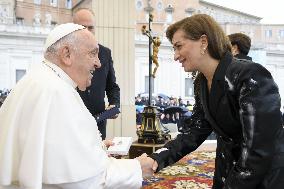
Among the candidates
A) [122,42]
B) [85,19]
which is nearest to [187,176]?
[85,19]

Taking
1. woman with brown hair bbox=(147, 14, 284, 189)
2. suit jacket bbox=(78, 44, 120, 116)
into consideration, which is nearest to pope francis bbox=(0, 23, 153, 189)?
woman with brown hair bbox=(147, 14, 284, 189)

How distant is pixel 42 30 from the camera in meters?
31.4

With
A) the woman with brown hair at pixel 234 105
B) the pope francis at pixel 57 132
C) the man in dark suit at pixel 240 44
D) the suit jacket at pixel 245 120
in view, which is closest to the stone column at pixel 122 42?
the man in dark suit at pixel 240 44

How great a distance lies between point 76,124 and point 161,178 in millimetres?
3064

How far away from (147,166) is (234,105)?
65 centimetres

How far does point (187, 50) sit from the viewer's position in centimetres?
198

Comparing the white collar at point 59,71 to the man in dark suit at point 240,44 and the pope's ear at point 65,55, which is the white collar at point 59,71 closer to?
the pope's ear at point 65,55

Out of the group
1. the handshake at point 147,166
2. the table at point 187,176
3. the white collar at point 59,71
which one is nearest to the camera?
the white collar at point 59,71

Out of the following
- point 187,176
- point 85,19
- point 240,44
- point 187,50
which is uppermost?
point 85,19

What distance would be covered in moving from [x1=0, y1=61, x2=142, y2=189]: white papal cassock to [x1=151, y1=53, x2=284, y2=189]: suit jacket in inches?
19.7

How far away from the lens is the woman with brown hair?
1.65m

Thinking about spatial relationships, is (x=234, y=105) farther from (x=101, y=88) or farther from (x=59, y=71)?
(x=101, y=88)

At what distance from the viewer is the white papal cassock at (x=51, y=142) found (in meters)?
1.72

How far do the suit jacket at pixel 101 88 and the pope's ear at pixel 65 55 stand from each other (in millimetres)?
1886
